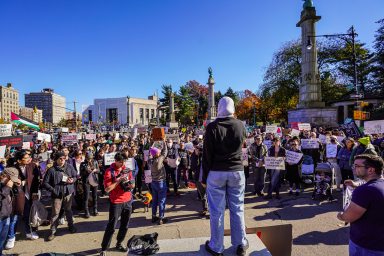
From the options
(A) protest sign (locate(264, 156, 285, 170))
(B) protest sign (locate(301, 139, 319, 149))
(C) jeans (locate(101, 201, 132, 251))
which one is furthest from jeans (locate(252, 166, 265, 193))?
(C) jeans (locate(101, 201, 132, 251))

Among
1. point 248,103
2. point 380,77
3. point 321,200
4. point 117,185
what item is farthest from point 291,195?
point 248,103

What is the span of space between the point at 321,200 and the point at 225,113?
6.17 meters

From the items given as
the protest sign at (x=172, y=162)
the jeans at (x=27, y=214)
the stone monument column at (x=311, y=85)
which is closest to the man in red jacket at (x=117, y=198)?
the jeans at (x=27, y=214)

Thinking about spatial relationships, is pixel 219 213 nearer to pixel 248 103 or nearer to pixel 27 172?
pixel 27 172

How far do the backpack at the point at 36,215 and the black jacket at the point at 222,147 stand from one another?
4816 millimetres

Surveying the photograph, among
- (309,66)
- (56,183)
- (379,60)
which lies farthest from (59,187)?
(379,60)

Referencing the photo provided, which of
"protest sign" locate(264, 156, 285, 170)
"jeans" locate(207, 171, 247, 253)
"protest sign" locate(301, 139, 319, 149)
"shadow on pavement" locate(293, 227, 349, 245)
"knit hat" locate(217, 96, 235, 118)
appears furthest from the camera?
→ "protest sign" locate(301, 139, 319, 149)

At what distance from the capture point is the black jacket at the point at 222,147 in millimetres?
3332

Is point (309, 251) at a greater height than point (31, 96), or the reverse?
point (31, 96)

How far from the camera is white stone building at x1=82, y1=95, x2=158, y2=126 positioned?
9788cm

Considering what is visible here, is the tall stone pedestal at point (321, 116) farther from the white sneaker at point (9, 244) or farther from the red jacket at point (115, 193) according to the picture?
the white sneaker at point (9, 244)

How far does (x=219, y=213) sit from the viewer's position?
3.29m

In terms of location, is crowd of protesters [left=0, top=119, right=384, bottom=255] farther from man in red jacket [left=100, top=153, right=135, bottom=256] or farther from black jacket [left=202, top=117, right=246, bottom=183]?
black jacket [left=202, top=117, right=246, bottom=183]

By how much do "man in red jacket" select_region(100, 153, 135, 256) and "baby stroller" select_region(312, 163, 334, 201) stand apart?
5.83 meters
